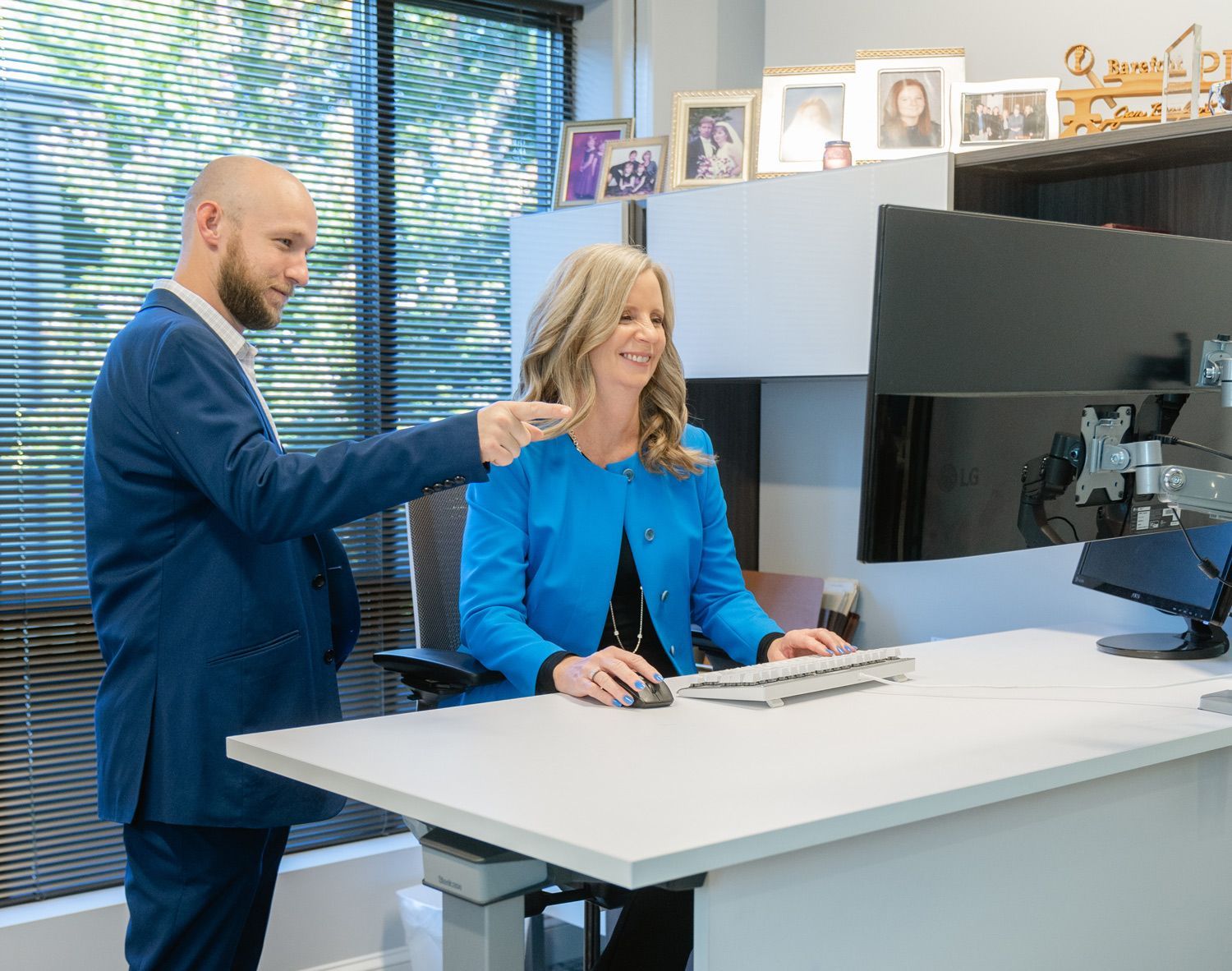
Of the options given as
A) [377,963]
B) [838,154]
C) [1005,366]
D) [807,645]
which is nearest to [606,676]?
[807,645]

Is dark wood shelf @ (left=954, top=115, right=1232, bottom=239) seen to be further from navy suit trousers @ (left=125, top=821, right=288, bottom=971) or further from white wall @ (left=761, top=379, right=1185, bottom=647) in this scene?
navy suit trousers @ (left=125, top=821, right=288, bottom=971)

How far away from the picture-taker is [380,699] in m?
3.32

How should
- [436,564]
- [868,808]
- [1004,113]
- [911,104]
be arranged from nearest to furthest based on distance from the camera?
1. [868,808]
2. [436,564]
3. [1004,113]
4. [911,104]

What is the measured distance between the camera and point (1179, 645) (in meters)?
2.14

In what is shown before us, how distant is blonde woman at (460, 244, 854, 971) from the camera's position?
6.98 feet

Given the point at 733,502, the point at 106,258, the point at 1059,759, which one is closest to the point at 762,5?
the point at 733,502

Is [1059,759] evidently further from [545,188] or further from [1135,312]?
[545,188]

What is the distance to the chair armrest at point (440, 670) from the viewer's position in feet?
6.84

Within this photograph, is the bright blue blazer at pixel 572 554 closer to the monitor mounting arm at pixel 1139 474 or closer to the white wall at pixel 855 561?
the white wall at pixel 855 561

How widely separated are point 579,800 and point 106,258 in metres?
2.18

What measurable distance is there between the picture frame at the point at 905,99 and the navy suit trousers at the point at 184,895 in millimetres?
1869

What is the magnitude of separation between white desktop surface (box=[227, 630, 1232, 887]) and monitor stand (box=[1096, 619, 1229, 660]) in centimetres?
17

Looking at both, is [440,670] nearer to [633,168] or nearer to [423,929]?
[423,929]

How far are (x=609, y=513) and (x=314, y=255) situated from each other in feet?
4.83
